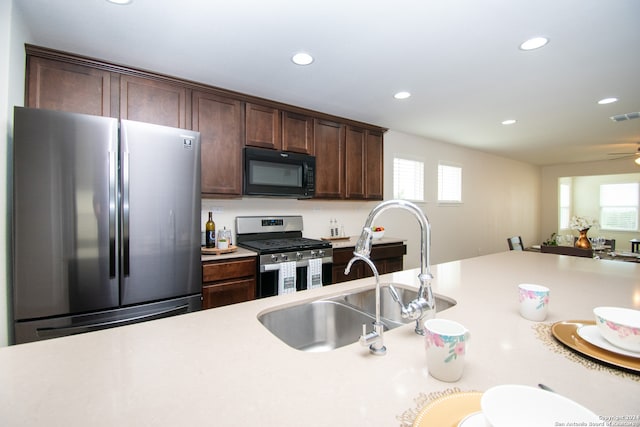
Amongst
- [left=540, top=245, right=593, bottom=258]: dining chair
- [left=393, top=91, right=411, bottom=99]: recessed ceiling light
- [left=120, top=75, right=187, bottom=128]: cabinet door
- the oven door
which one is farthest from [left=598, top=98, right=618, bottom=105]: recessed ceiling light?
[left=120, top=75, right=187, bottom=128]: cabinet door

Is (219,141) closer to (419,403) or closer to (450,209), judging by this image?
(419,403)

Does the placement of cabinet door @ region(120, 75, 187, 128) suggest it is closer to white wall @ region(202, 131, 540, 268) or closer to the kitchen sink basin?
white wall @ region(202, 131, 540, 268)

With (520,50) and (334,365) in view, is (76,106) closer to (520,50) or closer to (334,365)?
(334,365)

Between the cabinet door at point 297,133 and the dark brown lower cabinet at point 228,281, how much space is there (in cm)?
131

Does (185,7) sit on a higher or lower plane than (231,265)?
higher

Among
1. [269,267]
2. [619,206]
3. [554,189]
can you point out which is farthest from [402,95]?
[619,206]

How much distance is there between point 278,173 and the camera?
298 centimetres

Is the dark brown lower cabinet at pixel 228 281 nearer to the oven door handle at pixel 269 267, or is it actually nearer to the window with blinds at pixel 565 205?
the oven door handle at pixel 269 267

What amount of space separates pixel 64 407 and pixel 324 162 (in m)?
3.02

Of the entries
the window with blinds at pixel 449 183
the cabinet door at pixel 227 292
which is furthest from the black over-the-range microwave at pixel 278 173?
the window with blinds at pixel 449 183

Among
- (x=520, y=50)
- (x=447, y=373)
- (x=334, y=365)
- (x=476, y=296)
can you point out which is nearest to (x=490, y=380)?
(x=447, y=373)

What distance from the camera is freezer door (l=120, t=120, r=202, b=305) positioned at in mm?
1878

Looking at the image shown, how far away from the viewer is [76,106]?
6.75 feet

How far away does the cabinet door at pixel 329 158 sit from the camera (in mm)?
3336
